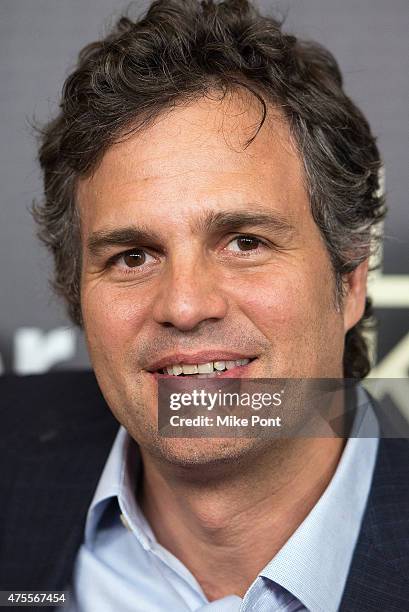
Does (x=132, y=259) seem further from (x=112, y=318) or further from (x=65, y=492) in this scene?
(x=65, y=492)

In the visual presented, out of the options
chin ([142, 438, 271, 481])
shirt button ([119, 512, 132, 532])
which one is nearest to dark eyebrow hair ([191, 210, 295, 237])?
chin ([142, 438, 271, 481])

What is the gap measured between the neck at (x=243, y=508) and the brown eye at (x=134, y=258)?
0.28 metres

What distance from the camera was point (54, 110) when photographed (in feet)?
5.51

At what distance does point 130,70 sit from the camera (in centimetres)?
121

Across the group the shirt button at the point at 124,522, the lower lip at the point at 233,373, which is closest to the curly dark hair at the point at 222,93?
the lower lip at the point at 233,373

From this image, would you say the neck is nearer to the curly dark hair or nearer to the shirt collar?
the shirt collar

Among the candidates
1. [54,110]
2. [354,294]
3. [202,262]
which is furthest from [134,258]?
[54,110]

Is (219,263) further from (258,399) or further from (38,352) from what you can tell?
(38,352)

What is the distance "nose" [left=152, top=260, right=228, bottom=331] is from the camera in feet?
3.32

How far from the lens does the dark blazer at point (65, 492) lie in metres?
1.07

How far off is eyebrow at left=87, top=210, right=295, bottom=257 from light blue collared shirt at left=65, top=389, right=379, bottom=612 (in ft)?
1.06

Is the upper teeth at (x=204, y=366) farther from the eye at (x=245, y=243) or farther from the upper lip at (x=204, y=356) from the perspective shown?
the eye at (x=245, y=243)

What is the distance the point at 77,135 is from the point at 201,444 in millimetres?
497

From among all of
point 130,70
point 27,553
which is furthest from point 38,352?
point 130,70
